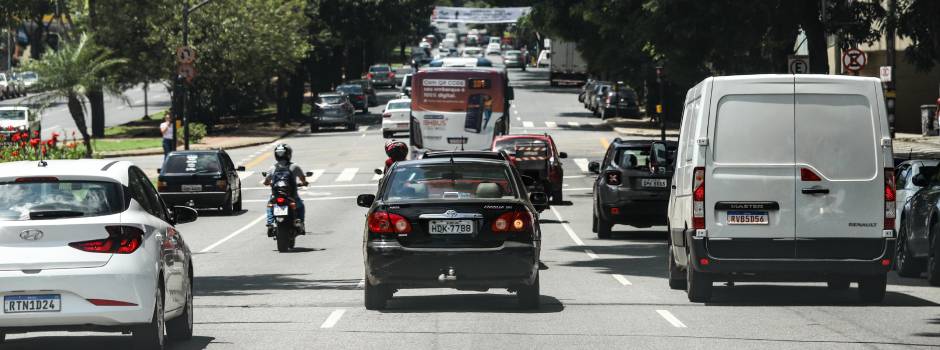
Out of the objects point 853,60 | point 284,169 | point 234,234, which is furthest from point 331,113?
point 284,169

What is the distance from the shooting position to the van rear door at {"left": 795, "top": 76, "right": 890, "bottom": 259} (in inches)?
600

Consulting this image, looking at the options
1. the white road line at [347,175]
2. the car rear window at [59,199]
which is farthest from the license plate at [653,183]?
the white road line at [347,175]

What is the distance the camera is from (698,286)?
627 inches

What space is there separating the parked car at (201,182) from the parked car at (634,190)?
10.6 meters

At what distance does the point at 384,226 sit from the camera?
14.8 m

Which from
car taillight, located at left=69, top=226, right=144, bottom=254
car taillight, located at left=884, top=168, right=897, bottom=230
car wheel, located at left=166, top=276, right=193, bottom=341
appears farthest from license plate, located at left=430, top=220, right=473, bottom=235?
car taillight, located at left=69, top=226, right=144, bottom=254

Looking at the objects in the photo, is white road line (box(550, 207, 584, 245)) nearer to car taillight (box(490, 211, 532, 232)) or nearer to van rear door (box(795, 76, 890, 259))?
van rear door (box(795, 76, 890, 259))

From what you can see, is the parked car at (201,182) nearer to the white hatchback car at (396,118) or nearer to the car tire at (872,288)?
the car tire at (872,288)

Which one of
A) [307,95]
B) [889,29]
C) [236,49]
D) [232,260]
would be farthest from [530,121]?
[232,260]

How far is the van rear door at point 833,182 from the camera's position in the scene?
15242mm

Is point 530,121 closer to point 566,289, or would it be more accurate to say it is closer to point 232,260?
point 232,260

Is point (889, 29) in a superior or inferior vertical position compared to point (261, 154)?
superior

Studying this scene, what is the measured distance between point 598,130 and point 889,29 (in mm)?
38846

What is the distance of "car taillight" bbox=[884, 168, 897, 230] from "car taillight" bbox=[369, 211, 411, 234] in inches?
182
